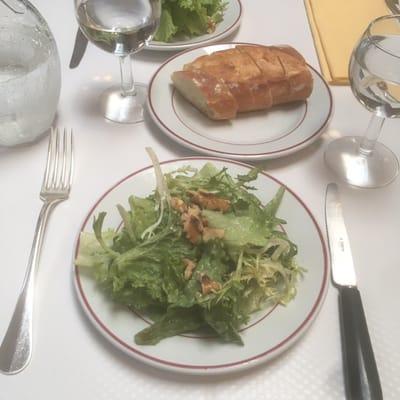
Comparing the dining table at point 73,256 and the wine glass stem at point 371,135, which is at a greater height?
the wine glass stem at point 371,135

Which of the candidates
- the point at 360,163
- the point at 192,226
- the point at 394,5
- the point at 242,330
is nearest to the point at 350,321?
the point at 242,330

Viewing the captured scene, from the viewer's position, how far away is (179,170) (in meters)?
0.88

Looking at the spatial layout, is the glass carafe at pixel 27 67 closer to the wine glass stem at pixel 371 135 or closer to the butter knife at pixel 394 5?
the wine glass stem at pixel 371 135

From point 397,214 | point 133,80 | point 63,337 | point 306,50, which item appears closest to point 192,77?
point 133,80

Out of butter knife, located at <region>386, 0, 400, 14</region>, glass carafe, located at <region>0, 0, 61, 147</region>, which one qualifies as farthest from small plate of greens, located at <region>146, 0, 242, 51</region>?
butter knife, located at <region>386, 0, 400, 14</region>

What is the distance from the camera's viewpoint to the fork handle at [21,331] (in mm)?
676

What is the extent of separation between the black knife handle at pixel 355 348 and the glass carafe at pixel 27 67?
0.65 meters

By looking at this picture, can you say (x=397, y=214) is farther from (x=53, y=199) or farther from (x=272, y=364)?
(x=53, y=199)

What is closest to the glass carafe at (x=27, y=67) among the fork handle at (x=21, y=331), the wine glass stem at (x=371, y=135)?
the fork handle at (x=21, y=331)

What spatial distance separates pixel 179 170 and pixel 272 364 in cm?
36

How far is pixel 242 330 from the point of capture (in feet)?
2.26

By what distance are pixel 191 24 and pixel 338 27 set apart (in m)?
0.39

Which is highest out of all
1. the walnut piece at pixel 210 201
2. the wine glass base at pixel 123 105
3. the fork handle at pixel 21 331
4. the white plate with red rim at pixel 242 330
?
the walnut piece at pixel 210 201

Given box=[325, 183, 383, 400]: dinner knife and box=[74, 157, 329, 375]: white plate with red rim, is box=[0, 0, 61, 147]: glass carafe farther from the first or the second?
box=[325, 183, 383, 400]: dinner knife
